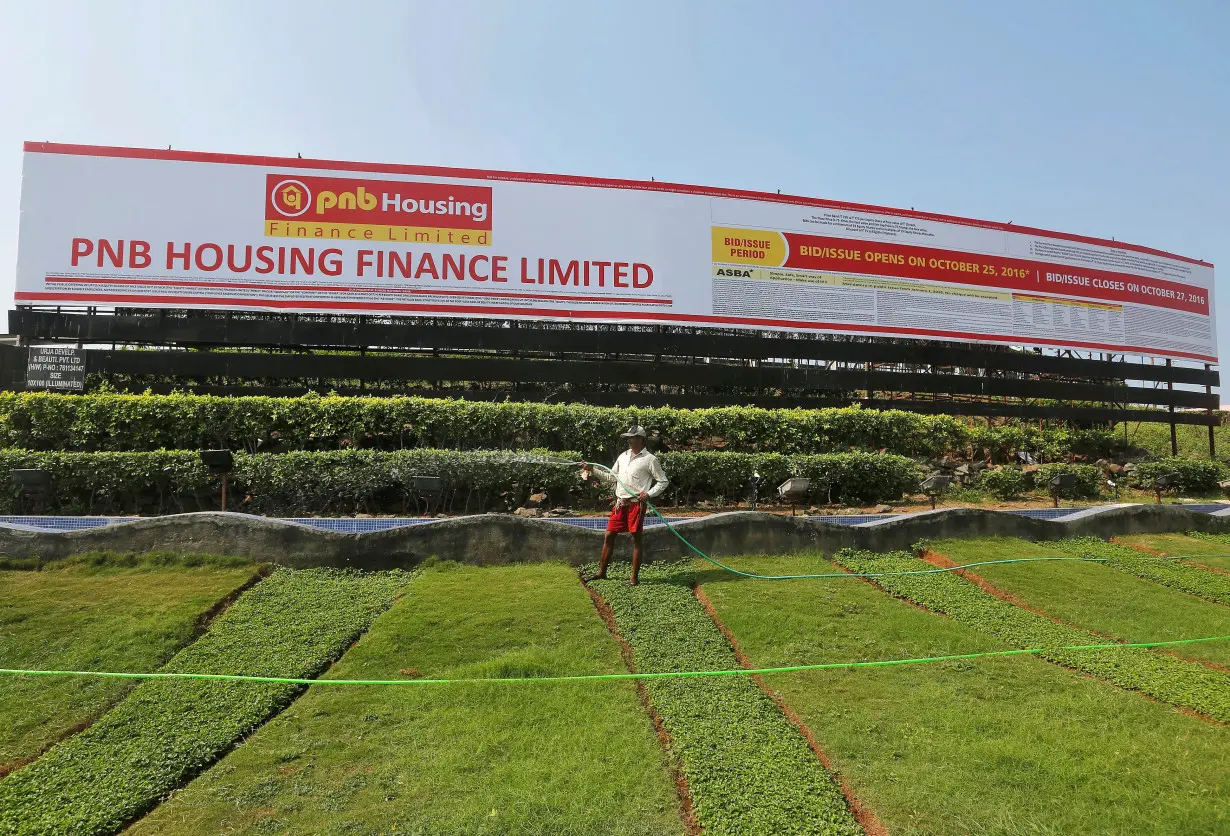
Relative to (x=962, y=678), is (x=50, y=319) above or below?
above

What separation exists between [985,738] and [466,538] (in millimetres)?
5406

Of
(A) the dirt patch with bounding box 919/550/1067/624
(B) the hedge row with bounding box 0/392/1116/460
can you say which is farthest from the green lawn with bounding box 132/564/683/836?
(B) the hedge row with bounding box 0/392/1116/460

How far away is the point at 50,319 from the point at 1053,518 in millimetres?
17263

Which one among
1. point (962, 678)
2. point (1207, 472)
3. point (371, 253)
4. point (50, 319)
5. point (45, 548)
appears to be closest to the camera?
point (962, 678)

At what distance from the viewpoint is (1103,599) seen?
278 inches

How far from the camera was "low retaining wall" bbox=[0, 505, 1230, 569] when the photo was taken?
7.24 meters

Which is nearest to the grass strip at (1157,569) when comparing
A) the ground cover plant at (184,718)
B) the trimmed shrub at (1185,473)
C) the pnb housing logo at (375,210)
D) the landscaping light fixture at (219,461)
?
the trimmed shrub at (1185,473)

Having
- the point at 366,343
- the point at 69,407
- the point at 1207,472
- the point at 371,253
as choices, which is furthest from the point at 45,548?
the point at 1207,472

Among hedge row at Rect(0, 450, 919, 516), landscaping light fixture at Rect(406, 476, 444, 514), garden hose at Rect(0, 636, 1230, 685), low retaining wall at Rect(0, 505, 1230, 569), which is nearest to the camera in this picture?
garden hose at Rect(0, 636, 1230, 685)

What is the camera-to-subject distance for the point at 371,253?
1283 centimetres

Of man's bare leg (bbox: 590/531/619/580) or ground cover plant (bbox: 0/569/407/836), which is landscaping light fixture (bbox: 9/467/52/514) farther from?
man's bare leg (bbox: 590/531/619/580)

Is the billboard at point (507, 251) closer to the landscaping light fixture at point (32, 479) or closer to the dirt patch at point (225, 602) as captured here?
the landscaping light fixture at point (32, 479)

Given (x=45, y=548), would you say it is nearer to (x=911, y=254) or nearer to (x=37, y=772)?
(x=37, y=772)

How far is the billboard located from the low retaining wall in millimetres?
6196
